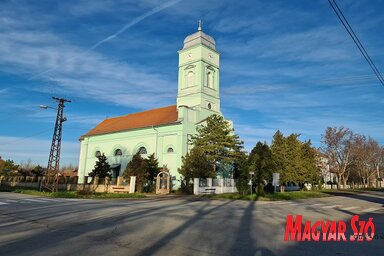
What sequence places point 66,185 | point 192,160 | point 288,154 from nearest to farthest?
1. point 192,160
2. point 66,185
3. point 288,154

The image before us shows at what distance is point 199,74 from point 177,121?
27.0ft

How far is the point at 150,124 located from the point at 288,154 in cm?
1901

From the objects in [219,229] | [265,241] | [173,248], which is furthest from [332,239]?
[173,248]

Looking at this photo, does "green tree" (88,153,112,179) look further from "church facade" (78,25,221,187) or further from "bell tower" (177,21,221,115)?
"bell tower" (177,21,221,115)

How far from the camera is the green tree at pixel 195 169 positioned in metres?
31.1

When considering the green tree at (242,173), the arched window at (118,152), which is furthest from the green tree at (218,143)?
the arched window at (118,152)

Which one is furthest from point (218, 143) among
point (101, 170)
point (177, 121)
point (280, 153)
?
point (101, 170)

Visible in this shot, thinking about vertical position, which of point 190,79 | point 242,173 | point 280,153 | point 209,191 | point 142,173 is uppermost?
point 190,79

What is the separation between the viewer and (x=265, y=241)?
7504 millimetres

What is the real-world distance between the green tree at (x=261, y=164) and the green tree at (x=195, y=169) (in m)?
4.46

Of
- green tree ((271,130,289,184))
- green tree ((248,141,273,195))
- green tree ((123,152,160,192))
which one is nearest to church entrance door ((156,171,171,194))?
green tree ((123,152,160,192))

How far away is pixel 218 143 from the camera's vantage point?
111 ft

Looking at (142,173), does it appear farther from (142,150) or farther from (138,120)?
(138,120)

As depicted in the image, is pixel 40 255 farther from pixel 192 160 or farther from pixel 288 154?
pixel 288 154
